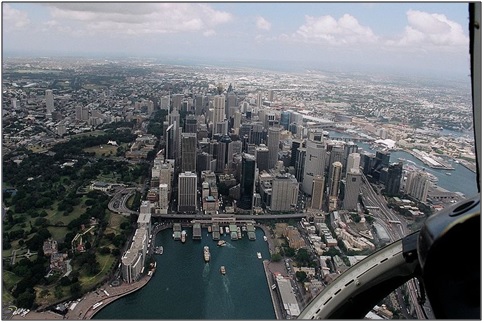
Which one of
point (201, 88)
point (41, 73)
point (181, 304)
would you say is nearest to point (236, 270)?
point (181, 304)

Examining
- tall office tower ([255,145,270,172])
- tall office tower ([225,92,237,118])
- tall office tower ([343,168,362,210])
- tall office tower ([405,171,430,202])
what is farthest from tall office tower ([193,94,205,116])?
tall office tower ([405,171,430,202])

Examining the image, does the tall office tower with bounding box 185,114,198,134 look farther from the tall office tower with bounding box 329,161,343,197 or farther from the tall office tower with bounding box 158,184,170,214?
the tall office tower with bounding box 329,161,343,197

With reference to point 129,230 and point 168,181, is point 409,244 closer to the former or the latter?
point 129,230

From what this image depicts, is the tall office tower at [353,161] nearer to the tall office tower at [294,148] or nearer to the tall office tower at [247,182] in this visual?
the tall office tower at [294,148]

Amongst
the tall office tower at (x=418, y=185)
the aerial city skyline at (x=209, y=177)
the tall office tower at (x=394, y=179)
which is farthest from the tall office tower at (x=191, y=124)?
the tall office tower at (x=418, y=185)

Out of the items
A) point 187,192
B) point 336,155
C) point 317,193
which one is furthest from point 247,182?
point 336,155

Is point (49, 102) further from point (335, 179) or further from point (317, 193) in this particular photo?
point (335, 179)

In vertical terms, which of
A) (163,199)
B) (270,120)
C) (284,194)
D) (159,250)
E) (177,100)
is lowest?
(159,250)
